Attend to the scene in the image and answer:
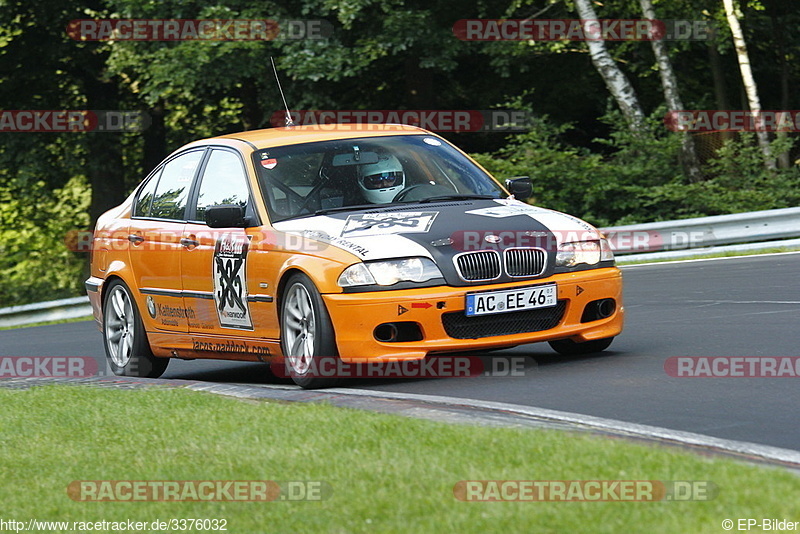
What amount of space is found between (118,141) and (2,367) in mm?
20422

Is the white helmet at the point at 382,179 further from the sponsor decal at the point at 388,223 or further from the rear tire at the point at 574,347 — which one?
the rear tire at the point at 574,347

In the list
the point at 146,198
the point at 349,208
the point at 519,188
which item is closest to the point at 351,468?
the point at 349,208

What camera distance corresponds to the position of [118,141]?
3278 centimetres

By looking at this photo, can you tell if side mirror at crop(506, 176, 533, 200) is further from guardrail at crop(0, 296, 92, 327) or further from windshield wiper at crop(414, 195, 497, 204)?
guardrail at crop(0, 296, 92, 327)

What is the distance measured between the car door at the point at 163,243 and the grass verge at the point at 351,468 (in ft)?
7.80

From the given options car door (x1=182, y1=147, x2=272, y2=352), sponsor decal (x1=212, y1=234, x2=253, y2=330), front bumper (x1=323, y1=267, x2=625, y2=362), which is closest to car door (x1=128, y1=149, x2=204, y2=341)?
car door (x1=182, y1=147, x2=272, y2=352)

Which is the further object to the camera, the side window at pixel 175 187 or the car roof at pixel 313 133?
the side window at pixel 175 187

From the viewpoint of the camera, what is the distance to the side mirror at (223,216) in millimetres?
9242

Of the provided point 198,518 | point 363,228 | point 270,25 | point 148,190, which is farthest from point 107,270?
point 270,25

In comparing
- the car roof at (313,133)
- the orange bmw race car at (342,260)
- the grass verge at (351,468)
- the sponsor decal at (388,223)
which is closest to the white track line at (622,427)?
the grass verge at (351,468)

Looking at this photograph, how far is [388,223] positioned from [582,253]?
1.24 m

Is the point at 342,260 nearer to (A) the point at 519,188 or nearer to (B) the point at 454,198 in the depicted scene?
(B) the point at 454,198

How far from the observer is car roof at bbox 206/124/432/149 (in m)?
9.98

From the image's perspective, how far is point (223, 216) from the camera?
364 inches
